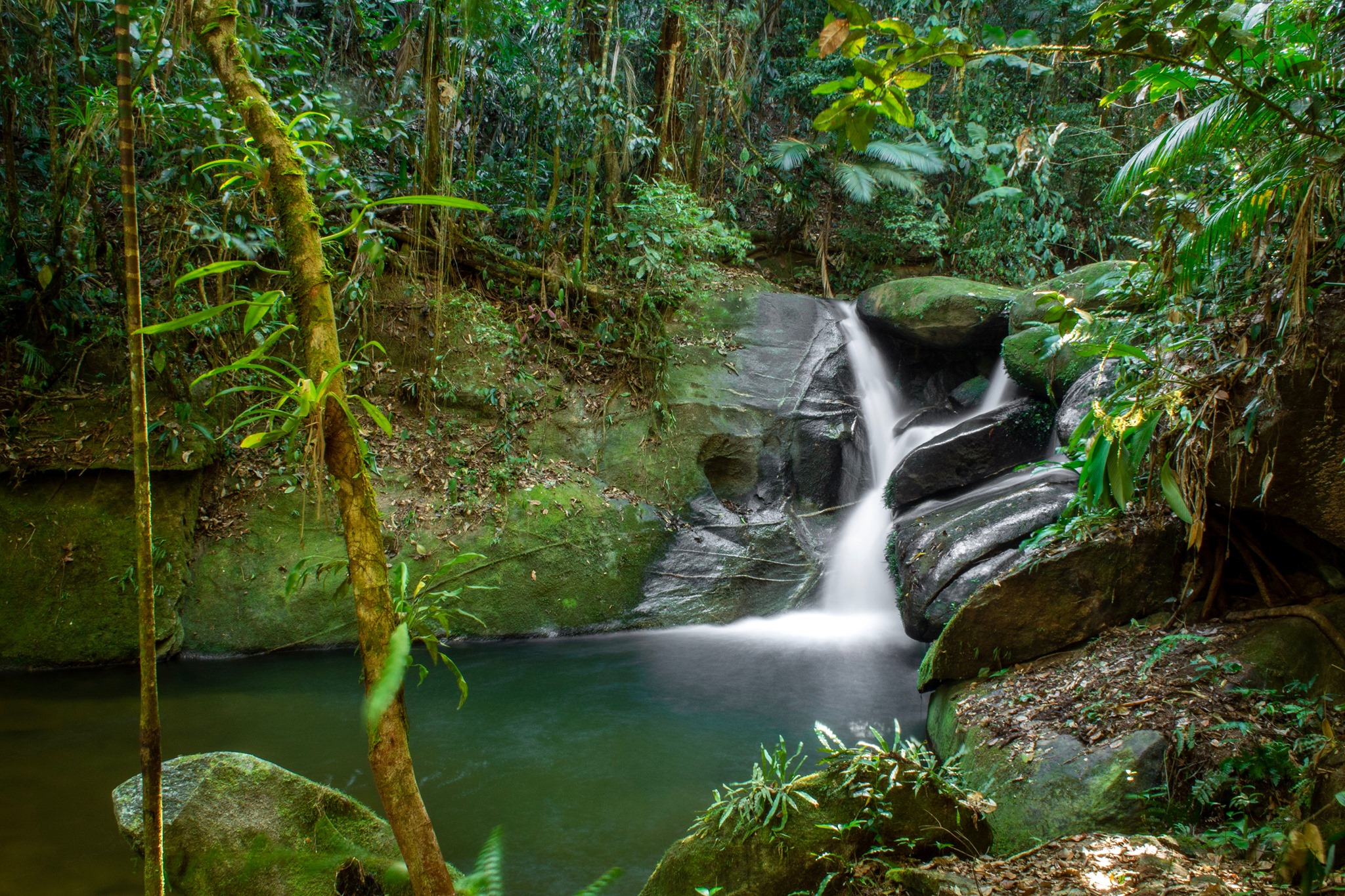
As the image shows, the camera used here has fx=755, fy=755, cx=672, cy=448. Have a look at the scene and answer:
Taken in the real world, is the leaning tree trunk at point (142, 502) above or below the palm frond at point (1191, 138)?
below

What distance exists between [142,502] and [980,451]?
7.51 metres

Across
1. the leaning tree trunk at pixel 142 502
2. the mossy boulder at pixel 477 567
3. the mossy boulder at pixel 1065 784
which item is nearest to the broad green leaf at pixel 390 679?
the leaning tree trunk at pixel 142 502

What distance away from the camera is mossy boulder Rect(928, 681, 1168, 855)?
3430 millimetres

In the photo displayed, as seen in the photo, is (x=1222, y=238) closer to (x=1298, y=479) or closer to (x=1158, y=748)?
(x=1298, y=479)

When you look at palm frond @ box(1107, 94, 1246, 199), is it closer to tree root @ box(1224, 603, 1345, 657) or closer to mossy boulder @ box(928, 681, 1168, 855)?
tree root @ box(1224, 603, 1345, 657)

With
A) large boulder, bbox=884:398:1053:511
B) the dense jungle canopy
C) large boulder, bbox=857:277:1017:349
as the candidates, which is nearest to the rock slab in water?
the dense jungle canopy

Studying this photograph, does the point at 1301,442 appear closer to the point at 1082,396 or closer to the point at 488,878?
the point at 1082,396

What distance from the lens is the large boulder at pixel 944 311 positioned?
9320 millimetres

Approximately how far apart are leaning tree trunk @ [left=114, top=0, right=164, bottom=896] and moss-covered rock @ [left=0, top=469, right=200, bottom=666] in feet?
18.6

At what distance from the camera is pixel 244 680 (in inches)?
238

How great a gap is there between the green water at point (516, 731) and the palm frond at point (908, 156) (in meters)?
7.65

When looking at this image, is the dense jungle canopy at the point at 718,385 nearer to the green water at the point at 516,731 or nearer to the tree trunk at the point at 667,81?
the tree trunk at the point at 667,81

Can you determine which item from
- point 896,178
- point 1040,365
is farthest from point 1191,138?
point 896,178

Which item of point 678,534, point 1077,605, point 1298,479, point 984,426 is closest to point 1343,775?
point 1298,479
